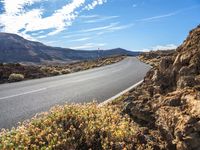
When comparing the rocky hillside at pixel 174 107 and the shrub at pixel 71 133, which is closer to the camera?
the rocky hillside at pixel 174 107

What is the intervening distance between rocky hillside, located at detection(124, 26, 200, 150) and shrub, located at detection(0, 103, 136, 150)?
0.43 meters

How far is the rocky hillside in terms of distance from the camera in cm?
549

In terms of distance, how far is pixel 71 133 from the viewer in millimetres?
6332

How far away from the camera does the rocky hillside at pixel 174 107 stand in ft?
18.0

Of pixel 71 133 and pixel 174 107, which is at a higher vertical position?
pixel 174 107

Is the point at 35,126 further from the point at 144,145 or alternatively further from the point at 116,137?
the point at 144,145

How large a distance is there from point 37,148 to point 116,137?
50.6 inches

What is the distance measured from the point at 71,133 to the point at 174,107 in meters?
1.78

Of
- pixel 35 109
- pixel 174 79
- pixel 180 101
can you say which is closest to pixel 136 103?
pixel 174 79

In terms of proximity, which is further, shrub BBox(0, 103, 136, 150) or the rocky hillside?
shrub BBox(0, 103, 136, 150)

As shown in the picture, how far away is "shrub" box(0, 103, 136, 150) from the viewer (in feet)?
18.8

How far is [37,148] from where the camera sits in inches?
216

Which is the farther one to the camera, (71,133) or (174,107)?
(174,107)

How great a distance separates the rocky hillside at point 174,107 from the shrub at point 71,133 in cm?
43
